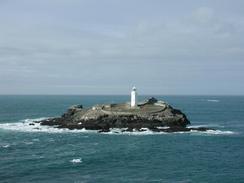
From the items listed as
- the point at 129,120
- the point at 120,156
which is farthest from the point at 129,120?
the point at 120,156

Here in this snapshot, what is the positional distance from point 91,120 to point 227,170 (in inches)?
1956

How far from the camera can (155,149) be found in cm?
7462

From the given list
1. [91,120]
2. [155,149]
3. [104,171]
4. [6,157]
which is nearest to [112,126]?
[91,120]

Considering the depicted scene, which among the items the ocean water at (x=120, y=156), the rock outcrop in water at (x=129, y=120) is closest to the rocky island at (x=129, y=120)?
the rock outcrop in water at (x=129, y=120)

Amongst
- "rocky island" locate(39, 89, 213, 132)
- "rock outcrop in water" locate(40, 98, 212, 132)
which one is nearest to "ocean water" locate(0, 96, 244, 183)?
"rocky island" locate(39, 89, 213, 132)

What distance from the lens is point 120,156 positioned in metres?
68.6

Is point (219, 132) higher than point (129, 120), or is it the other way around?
point (129, 120)

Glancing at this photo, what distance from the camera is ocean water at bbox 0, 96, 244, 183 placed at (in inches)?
2168

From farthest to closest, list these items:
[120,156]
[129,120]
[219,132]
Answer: [129,120] → [219,132] → [120,156]

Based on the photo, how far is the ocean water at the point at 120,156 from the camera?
55.1 metres

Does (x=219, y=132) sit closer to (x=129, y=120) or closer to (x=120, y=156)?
(x=129, y=120)

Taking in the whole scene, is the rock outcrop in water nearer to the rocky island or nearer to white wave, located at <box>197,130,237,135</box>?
the rocky island

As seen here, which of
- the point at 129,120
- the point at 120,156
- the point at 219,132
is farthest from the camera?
the point at 129,120

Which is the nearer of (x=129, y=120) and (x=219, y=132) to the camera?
(x=219, y=132)
